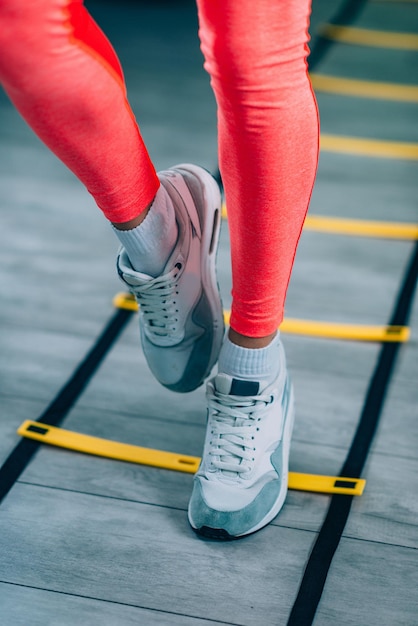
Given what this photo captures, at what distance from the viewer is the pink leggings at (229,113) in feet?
3.01

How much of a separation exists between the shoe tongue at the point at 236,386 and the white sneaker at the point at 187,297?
0.14m

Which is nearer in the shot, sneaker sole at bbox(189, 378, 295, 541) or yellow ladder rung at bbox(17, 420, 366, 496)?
sneaker sole at bbox(189, 378, 295, 541)

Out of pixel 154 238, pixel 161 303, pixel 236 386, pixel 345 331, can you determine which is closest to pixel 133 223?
pixel 154 238

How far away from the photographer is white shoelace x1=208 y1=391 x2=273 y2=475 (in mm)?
1201

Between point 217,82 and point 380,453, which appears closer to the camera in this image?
point 217,82

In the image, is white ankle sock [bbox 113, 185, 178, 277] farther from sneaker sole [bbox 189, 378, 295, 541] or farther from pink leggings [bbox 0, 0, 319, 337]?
sneaker sole [bbox 189, 378, 295, 541]

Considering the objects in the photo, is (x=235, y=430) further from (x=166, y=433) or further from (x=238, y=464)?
(x=166, y=433)

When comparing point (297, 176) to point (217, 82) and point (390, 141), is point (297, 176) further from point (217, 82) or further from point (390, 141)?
point (390, 141)

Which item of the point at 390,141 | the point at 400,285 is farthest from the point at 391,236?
the point at 390,141

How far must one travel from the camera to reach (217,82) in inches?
38.8

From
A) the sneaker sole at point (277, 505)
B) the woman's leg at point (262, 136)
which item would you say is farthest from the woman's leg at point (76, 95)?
the sneaker sole at point (277, 505)

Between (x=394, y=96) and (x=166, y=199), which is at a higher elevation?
(x=166, y=199)

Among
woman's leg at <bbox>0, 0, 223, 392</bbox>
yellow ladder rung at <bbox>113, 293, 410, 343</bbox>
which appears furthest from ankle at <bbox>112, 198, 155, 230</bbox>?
yellow ladder rung at <bbox>113, 293, 410, 343</bbox>

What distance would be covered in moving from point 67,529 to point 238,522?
262mm
